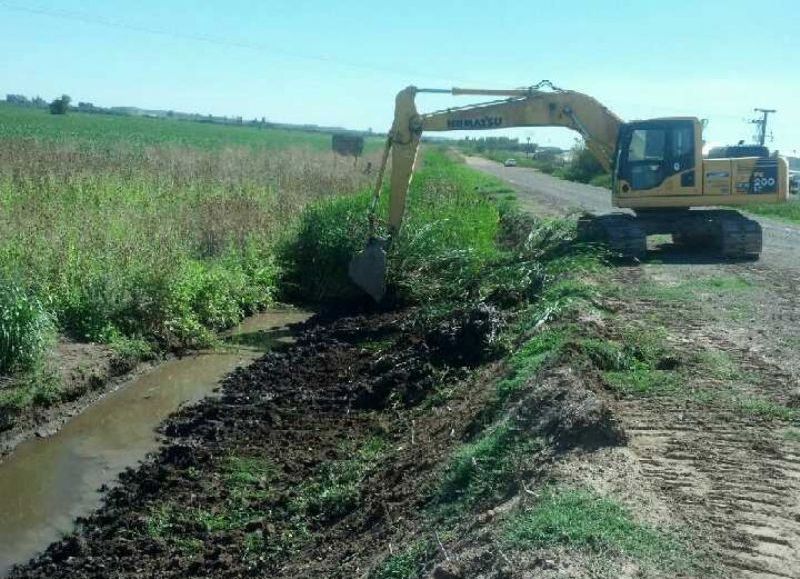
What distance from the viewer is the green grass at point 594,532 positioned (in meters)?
4.94

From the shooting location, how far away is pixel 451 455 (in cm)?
751

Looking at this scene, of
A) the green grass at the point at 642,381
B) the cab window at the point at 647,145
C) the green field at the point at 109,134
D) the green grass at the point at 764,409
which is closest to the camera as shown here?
the green grass at the point at 764,409

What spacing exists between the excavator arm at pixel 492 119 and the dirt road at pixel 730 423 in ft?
14.7

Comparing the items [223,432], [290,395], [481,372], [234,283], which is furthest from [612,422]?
[234,283]

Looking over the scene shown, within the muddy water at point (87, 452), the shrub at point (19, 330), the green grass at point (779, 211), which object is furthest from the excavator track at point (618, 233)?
the green grass at point (779, 211)

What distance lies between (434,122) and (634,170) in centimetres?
380

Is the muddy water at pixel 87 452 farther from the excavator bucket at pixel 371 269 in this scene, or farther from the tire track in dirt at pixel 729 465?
the tire track in dirt at pixel 729 465

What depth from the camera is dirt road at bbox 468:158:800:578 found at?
213 inches

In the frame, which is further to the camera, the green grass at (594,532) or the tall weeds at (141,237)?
the tall weeds at (141,237)

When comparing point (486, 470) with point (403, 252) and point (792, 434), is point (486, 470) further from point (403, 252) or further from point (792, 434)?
point (403, 252)

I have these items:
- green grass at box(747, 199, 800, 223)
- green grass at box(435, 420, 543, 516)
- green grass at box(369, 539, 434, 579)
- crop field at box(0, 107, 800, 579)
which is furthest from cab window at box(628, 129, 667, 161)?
green grass at box(747, 199, 800, 223)

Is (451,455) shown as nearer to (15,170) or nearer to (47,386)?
(47,386)

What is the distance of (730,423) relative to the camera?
730cm

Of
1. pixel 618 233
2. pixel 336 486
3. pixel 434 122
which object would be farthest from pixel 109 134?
pixel 336 486
